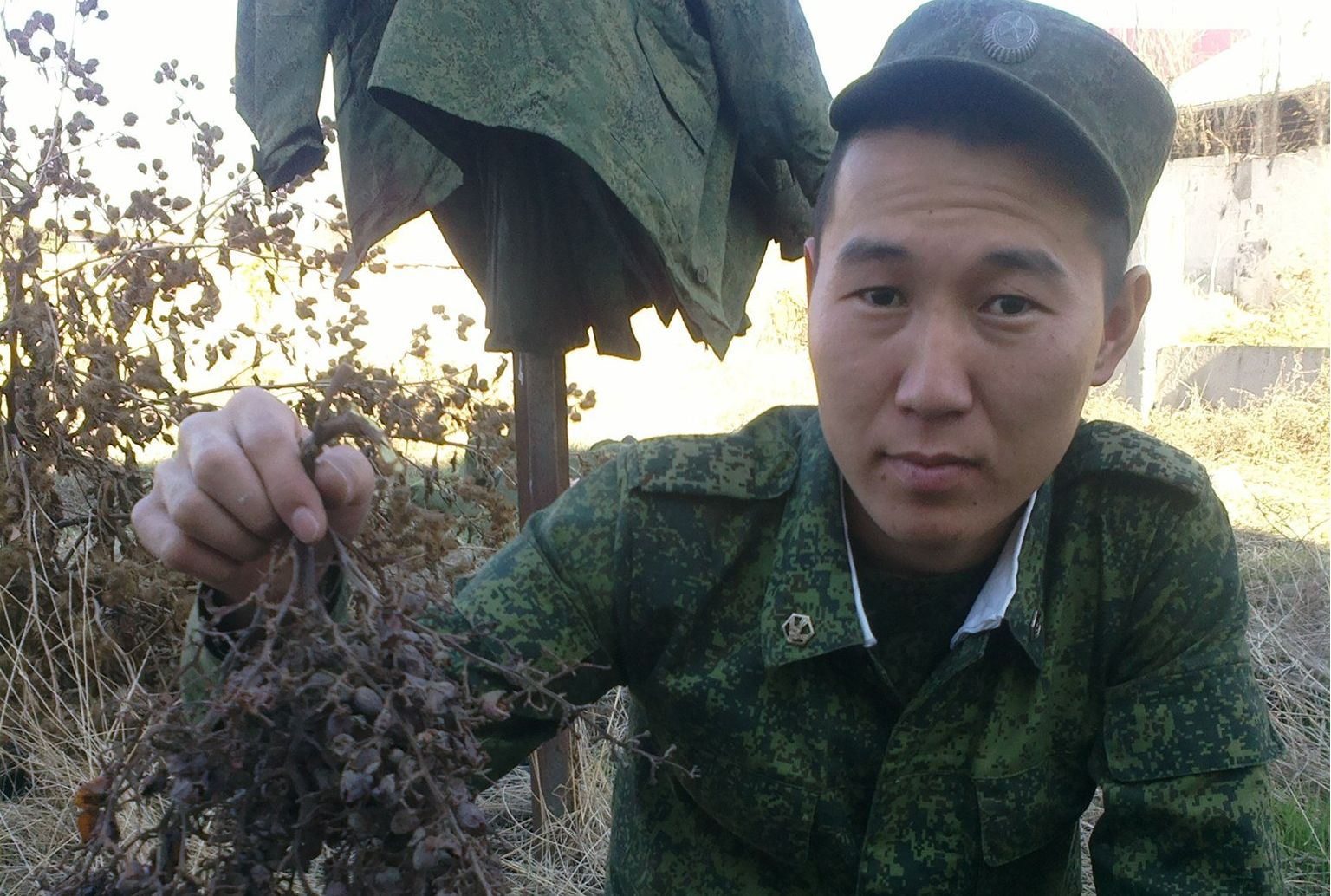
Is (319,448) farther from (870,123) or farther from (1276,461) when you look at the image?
(1276,461)

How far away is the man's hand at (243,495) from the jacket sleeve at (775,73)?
3.90 feet

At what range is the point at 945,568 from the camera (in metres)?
1.69

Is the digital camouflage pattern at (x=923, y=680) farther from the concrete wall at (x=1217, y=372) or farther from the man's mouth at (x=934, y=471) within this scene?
the concrete wall at (x=1217, y=372)

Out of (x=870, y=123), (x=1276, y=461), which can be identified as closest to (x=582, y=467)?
(x=870, y=123)

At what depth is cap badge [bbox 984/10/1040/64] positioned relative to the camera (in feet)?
4.96

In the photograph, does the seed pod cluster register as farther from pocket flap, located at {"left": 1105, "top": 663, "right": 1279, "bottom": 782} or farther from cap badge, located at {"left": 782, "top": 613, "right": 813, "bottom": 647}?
pocket flap, located at {"left": 1105, "top": 663, "right": 1279, "bottom": 782}

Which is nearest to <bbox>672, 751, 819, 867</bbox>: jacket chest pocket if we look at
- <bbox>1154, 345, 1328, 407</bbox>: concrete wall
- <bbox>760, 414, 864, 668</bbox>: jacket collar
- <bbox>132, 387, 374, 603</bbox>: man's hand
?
<bbox>760, 414, 864, 668</bbox>: jacket collar

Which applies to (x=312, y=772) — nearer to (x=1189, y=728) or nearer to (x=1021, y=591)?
(x=1021, y=591)

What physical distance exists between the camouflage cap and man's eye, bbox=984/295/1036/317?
8.5 inches

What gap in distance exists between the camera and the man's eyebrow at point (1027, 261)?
1.45 m

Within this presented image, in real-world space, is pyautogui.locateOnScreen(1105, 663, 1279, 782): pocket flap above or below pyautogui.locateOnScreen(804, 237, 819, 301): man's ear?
below

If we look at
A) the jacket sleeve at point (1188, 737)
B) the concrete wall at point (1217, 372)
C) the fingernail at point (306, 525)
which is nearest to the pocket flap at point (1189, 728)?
the jacket sleeve at point (1188, 737)

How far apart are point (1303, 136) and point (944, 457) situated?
35.8 feet

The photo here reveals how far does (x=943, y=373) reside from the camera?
1.42 meters
